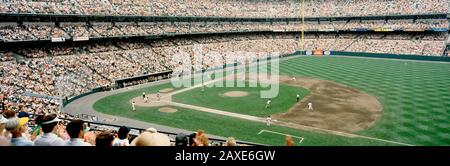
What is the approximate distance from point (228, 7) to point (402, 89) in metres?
53.1

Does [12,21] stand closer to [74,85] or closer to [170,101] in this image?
[74,85]

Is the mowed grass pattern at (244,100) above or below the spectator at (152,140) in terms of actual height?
below

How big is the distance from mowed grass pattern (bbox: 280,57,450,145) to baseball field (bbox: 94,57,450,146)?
0.08 meters

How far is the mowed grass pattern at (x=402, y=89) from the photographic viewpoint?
80.1 ft

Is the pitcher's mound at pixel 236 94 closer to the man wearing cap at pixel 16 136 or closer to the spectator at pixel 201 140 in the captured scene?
the spectator at pixel 201 140

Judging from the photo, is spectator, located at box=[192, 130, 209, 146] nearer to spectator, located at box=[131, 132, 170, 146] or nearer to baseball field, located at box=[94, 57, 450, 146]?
spectator, located at box=[131, 132, 170, 146]

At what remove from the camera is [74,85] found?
38.7 m

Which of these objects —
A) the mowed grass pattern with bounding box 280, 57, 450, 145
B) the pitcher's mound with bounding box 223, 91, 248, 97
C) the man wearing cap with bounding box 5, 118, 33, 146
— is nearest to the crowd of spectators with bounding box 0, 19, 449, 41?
the mowed grass pattern with bounding box 280, 57, 450, 145

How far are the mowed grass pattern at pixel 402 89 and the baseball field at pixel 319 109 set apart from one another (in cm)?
8

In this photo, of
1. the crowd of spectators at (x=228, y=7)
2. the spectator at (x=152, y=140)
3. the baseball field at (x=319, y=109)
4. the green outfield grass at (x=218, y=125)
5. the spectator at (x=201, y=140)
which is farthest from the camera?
the crowd of spectators at (x=228, y=7)

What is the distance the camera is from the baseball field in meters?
24.2

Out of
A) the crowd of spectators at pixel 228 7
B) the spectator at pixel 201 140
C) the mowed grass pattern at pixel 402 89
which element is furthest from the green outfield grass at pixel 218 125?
the crowd of spectators at pixel 228 7

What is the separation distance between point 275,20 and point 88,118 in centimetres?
6934
